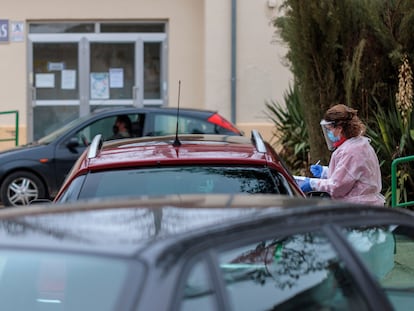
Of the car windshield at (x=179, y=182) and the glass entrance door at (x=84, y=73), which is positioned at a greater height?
the glass entrance door at (x=84, y=73)

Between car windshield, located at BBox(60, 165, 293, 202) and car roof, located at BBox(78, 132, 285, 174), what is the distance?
0.14 ft

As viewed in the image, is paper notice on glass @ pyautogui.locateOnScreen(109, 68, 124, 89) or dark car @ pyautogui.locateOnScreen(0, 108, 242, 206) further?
paper notice on glass @ pyautogui.locateOnScreen(109, 68, 124, 89)

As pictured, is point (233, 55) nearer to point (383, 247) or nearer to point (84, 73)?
point (84, 73)

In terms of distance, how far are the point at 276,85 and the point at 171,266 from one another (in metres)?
14.1

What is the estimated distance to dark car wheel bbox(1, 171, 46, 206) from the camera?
12.3 m

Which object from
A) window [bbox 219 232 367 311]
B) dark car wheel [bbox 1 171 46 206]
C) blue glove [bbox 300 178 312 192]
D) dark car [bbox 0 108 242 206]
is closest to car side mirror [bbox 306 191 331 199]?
blue glove [bbox 300 178 312 192]

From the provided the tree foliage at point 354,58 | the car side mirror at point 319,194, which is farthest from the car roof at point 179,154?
the tree foliage at point 354,58

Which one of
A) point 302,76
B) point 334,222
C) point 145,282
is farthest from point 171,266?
point 302,76

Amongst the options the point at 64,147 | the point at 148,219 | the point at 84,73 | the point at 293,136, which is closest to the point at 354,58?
the point at 293,136

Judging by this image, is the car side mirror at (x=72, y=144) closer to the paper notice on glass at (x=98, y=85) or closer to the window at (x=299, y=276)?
the paper notice on glass at (x=98, y=85)

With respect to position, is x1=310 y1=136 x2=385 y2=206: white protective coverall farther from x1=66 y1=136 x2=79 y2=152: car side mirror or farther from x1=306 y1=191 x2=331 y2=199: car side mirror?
x1=66 y1=136 x2=79 y2=152: car side mirror

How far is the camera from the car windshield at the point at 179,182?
5.08m

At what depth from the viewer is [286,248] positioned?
3.15 metres

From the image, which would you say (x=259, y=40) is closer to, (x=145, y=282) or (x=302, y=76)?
(x=302, y=76)
